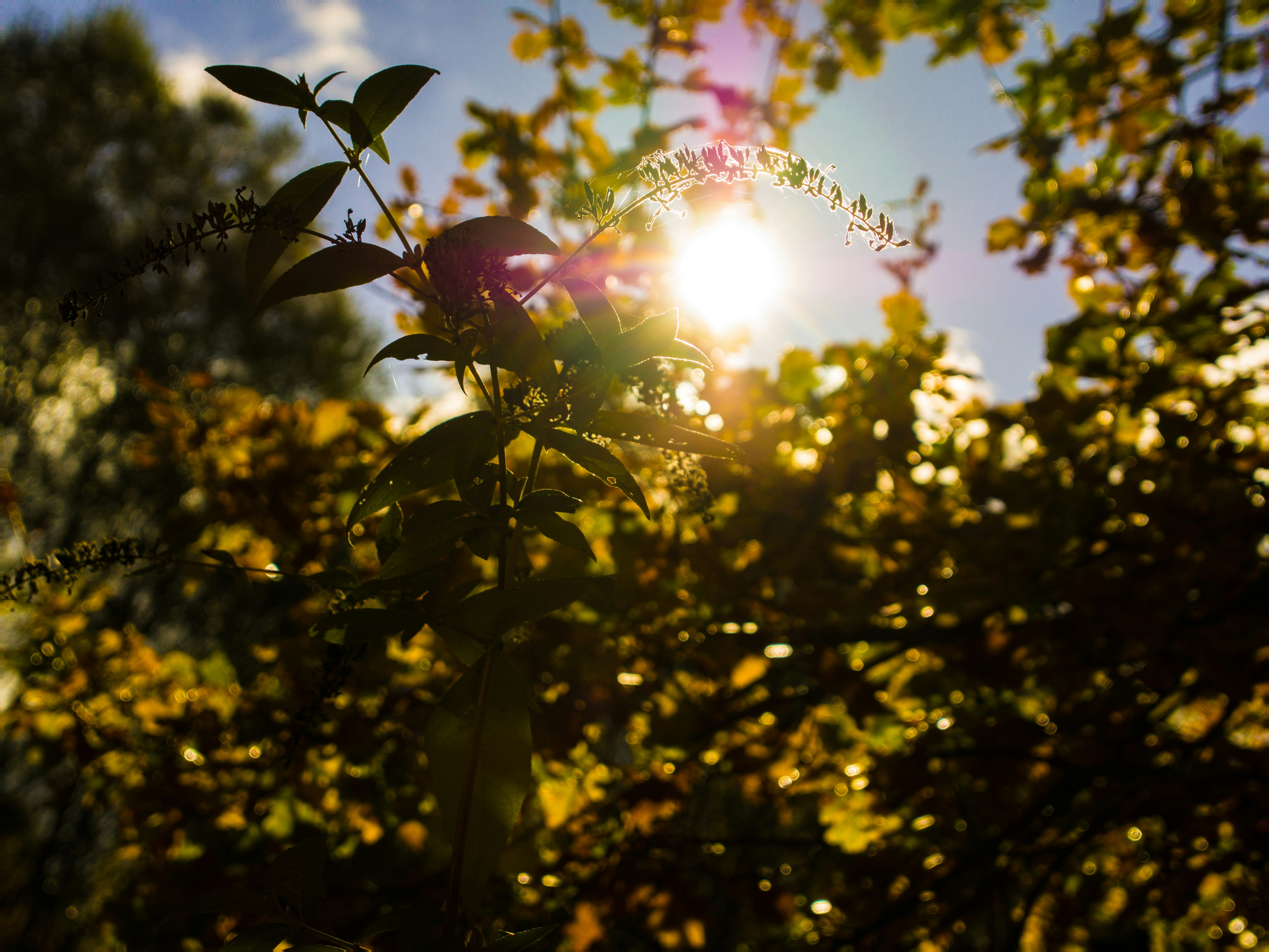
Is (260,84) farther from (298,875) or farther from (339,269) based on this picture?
(298,875)

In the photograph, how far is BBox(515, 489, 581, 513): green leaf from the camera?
0.63 meters

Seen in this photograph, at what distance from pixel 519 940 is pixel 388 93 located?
0.80m

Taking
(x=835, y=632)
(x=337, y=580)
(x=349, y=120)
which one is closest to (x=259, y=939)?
(x=337, y=580)

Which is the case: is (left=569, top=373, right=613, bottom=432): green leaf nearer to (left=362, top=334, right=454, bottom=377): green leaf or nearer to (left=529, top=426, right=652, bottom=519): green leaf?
(left=529, top=426, right=652, bottom=519): green leaf

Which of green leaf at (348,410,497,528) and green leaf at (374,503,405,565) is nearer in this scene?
green leaf at (348,410,497,528)

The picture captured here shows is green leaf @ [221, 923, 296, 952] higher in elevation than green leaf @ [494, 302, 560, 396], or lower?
lower

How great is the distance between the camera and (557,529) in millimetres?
641

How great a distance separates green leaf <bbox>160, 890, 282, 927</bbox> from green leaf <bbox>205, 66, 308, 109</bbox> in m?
0.72

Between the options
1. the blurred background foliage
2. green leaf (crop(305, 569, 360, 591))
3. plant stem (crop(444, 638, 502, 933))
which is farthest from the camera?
the blurred background foliage

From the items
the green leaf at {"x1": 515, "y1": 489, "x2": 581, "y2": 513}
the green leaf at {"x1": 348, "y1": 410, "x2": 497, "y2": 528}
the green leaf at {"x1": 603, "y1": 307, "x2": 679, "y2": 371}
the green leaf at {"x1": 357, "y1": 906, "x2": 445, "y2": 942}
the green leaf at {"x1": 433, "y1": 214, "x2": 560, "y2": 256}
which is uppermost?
the green leaf at {"x1": 433, "y1": 214, "x2": 560, "y2": 256}

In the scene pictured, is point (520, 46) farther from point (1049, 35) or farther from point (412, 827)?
point (412, 827)

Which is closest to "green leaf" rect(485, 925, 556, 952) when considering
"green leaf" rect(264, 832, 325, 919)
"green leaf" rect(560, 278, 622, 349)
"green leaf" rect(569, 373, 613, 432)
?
"green leaf" rect(264, 832, 325, 919)

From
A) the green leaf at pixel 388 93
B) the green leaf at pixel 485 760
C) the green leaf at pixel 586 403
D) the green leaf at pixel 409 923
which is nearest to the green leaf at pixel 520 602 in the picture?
the green leaf at pixel 485 760

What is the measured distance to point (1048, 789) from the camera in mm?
2139
